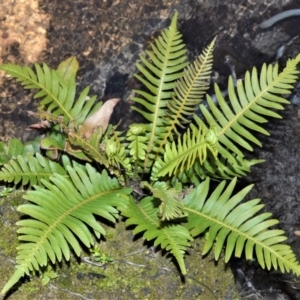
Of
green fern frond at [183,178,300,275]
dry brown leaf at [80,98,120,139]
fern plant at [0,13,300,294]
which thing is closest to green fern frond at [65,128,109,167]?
fern plant at [0,13,300,294]

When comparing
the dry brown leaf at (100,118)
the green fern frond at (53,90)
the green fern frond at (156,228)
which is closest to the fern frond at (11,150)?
the green fern frond at (53,90)

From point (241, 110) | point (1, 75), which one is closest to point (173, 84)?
point (241, 110)

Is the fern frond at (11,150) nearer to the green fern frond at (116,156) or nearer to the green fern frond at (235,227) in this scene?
the green fern frond at (116,156)

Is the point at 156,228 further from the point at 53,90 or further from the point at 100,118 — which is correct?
the point at 53,90

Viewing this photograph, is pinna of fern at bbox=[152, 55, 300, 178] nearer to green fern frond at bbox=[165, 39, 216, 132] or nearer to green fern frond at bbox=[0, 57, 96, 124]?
green fern frond at bbox=[165, 39, 216, 132]

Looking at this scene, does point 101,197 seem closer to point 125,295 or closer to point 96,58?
point 125,295

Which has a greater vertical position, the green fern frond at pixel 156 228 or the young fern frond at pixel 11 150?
the young fern frond at pixel 11 150
